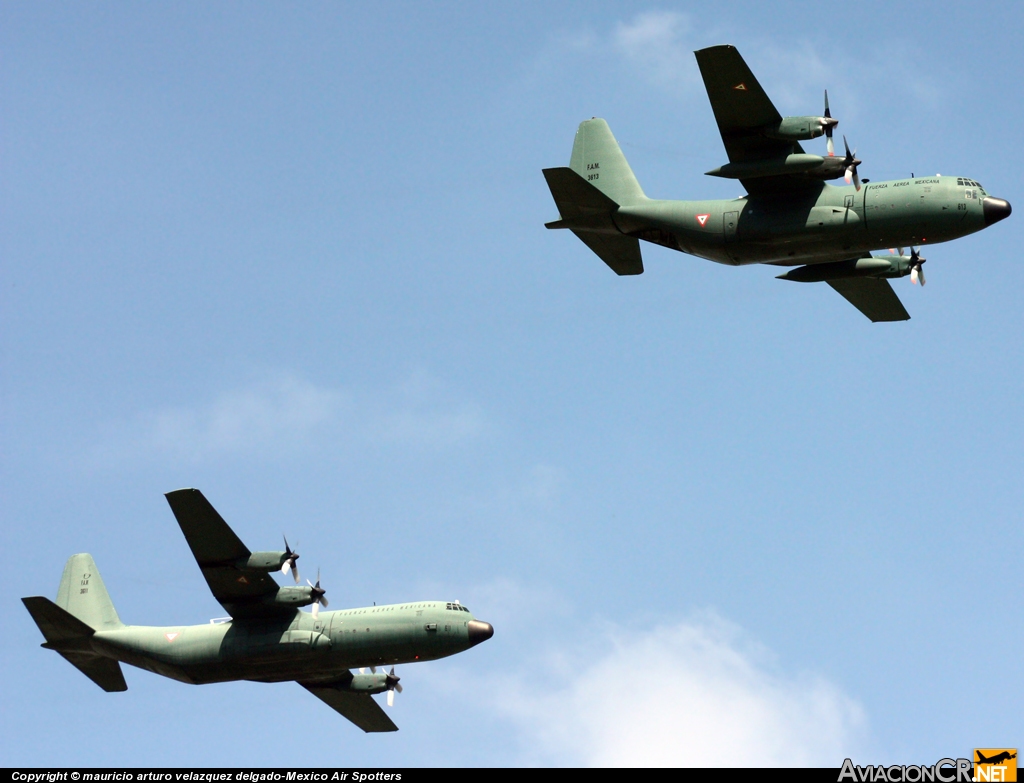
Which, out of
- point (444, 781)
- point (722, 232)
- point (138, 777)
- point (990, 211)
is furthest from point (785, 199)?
point (138, 777)

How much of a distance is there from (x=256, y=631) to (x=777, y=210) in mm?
21527

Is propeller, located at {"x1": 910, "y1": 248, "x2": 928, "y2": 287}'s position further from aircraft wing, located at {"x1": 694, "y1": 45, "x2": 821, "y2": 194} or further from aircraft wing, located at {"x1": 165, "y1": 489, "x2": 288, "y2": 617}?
aircraft wing, located at {"x1": 165, "y1": 489, "x2": 288, "y2": 617}

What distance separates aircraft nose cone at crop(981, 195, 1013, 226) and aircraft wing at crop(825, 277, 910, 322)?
19.8 ft

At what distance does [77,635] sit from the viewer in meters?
42.8

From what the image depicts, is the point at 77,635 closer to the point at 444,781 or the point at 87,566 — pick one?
the point at 87,566

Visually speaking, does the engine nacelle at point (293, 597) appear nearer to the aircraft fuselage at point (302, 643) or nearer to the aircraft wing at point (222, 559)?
the aircraft wing at point (222, 559)

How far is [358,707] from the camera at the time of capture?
1834 inches

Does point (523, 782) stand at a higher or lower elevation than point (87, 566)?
lower

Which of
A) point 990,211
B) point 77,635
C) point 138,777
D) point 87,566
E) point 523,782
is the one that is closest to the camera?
point 523,782

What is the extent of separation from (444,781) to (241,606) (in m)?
13.5

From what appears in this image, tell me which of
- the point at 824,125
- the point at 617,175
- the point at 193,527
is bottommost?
the point at 193,527

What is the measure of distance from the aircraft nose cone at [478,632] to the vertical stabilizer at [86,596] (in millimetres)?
12848

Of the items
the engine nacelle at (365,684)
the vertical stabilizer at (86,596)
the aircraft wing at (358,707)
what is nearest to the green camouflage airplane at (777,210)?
the engine nacelle at (365,684)

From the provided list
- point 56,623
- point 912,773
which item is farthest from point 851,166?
point 56,623
